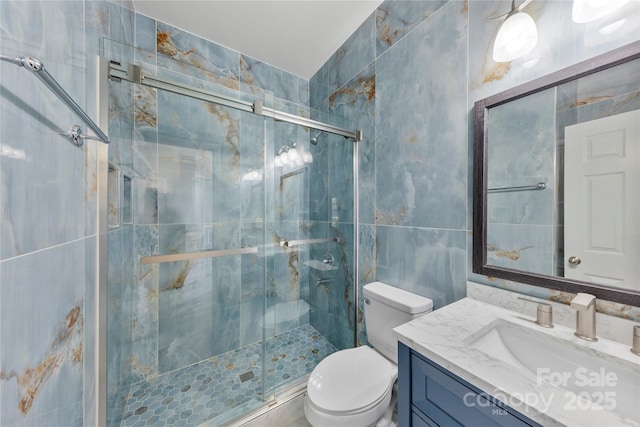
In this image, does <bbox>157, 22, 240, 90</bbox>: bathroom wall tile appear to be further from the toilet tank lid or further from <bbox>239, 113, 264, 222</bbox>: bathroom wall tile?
the toilet tank lid

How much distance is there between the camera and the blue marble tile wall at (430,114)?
865 millimetres

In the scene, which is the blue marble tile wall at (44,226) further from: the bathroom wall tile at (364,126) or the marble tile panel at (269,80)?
the bathroom wall tile at (364,126)

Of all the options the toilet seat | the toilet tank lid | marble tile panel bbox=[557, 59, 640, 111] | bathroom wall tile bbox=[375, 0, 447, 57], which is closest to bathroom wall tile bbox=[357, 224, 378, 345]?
the toilet tank lid

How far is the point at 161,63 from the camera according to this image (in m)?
1.52

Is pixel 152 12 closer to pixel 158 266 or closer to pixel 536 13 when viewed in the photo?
pixel 158 266

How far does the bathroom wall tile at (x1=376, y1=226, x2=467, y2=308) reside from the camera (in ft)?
3.74

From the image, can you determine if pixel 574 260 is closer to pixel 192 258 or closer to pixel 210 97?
pixel 210 97

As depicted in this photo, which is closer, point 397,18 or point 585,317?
point 585,317

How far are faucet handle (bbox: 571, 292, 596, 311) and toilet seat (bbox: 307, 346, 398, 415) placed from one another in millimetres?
835

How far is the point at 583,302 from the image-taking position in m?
0.68

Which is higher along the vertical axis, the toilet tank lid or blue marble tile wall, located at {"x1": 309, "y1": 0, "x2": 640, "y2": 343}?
blue marble tile wall, located at {"x1": 309, "y1": 0, "x2": 640, "y2": 343}

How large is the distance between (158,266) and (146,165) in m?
0.68

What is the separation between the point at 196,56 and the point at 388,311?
7.69 ft

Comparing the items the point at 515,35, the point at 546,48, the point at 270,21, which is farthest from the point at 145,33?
the point at 546,48
